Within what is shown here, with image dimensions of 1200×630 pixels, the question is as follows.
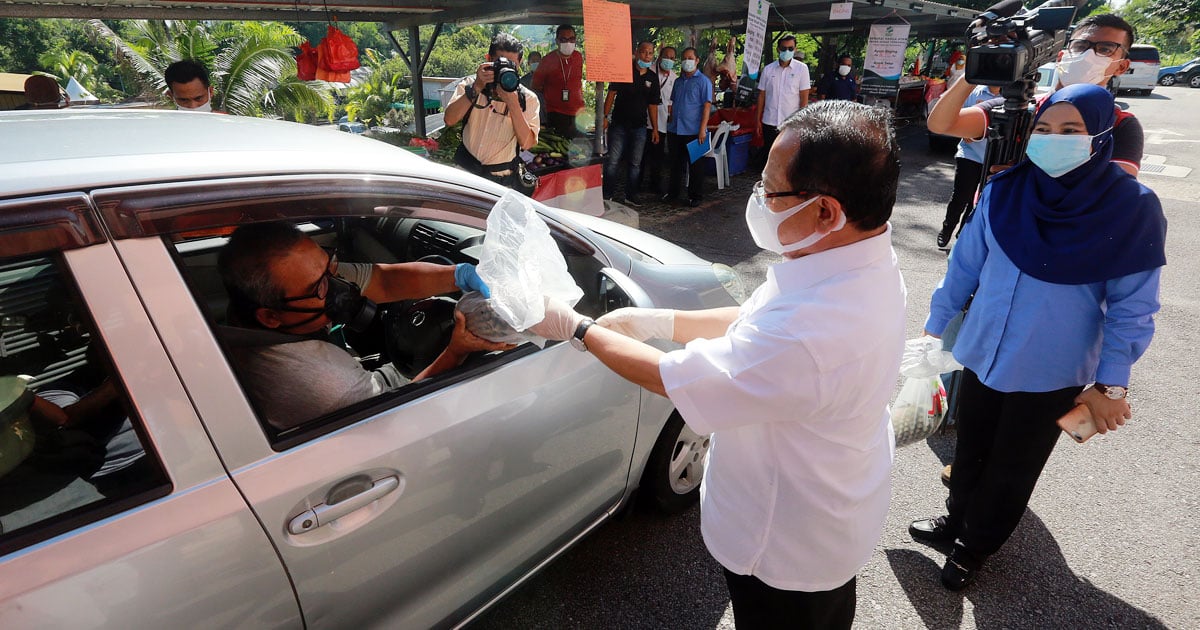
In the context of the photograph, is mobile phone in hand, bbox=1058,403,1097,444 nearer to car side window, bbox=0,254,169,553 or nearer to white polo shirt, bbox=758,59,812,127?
car side window, bbox=0,254,169,553

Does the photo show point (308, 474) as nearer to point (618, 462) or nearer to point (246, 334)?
point (246, 334)

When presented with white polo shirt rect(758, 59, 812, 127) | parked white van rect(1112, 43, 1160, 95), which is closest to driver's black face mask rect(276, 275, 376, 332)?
white polo shirt rect(758, 59, 812, 127)

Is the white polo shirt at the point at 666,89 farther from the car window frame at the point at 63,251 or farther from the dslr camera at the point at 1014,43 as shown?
the car window frame at the point at 63,251

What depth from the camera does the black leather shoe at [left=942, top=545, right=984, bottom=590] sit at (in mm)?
2318

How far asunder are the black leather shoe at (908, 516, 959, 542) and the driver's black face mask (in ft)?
7.63

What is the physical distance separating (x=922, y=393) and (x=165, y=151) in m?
2.64

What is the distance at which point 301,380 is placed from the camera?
1493mm

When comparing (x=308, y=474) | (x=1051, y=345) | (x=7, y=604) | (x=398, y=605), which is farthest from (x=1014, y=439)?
(x=7, y=604)

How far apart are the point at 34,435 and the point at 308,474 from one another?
57 centimetres

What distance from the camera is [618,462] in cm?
215

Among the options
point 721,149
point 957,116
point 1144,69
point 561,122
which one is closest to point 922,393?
point 957,116

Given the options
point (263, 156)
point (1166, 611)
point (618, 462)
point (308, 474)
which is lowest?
point (1166, 611)

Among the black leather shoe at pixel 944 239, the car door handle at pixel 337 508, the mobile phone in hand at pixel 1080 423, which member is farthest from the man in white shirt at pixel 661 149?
the car door handle at pixel 337 508

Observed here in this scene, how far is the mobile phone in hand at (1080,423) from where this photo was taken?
Answer: 1.96 meters
